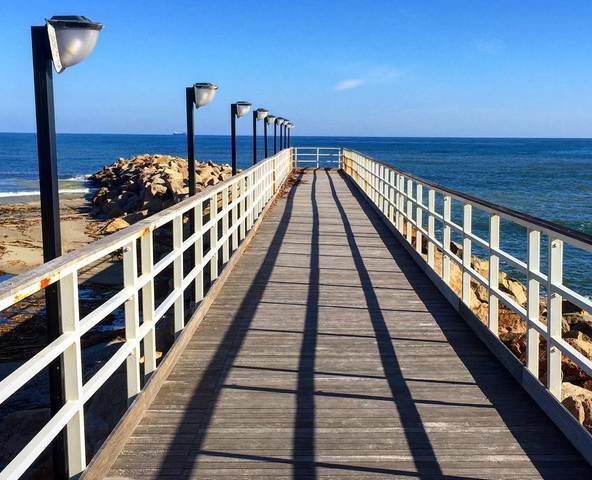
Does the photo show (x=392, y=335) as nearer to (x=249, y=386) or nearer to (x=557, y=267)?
(x=249, y=386)

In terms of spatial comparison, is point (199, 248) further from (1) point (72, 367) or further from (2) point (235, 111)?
(2) point (235, 111)

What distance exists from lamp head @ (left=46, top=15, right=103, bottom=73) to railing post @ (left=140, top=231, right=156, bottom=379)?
107cm

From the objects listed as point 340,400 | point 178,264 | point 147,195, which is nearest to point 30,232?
point 147,195

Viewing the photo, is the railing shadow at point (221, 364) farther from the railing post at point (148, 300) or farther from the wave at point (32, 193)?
the wave at point (32, 193)

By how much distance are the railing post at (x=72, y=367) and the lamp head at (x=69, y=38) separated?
1335 millimetres

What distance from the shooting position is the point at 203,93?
902cm

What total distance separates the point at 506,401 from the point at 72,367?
2.79 meters

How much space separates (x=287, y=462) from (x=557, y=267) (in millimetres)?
1911

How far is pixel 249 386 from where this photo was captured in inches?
197

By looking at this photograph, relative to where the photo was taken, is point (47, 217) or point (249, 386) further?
point (249, 386)

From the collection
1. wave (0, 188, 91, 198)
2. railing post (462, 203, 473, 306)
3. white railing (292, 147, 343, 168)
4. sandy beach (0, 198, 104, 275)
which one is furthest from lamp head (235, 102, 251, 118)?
wave (0, 188, 91, 198)

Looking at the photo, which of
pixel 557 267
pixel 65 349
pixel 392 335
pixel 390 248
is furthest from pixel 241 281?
pixel 65 349

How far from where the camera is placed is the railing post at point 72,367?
10.4ft

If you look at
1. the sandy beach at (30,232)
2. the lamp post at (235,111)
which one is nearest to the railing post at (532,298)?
the lamp post at (235,111)
